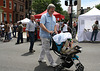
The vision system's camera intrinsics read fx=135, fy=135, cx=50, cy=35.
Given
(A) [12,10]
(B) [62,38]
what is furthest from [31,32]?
(A) [12,10]

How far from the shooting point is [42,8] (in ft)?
132

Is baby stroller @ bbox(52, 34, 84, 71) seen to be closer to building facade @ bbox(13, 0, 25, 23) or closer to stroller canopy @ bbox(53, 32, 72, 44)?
stroller canopy @ bbox(53, 32, 72, 44)

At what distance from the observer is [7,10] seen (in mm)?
33656

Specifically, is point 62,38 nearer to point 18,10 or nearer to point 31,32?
point 31,32

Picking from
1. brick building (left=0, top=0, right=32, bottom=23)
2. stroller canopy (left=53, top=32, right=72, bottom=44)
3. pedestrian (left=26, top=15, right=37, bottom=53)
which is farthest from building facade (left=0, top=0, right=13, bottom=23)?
stroller canopy (left=53, top=32, right=72, bottom=44)

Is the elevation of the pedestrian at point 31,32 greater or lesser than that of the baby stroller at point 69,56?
greater

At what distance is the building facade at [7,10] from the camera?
105 ft

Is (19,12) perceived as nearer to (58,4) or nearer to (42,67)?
(58,4)

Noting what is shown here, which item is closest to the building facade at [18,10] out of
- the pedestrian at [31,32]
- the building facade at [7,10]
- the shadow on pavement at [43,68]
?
the building facade at [7,10]

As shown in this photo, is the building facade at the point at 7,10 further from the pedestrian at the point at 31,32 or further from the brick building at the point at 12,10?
the pedestrian at the point at 31,32

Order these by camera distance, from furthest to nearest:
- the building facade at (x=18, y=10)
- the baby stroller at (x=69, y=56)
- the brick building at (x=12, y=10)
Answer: the building facade at (x=18, y=10), the brick building at (x=12, y=10), the baby stroller at (x=69, y=56)

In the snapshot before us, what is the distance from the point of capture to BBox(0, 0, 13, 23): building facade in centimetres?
3186

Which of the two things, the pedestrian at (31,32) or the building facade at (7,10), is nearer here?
the pedestrian at (31,32)

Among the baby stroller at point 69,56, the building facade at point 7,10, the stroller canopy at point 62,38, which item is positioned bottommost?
the baby stroller at point 69,56
